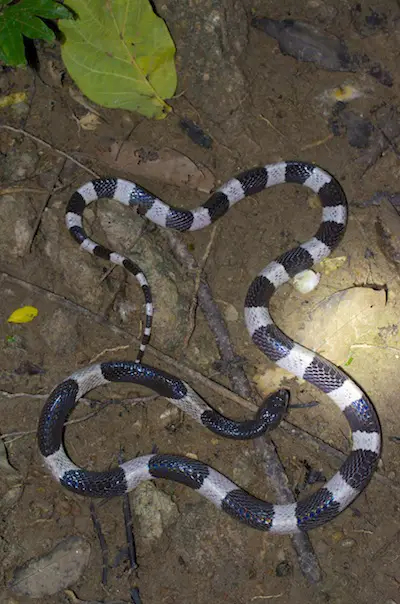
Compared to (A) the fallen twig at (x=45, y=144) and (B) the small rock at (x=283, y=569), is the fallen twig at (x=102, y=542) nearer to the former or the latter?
(B) the small rock at (x=283, y=569)

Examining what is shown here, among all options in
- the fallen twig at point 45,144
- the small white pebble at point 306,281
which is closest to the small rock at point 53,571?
the small white pebble at point 306,281

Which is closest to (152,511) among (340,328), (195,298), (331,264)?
(195,298)

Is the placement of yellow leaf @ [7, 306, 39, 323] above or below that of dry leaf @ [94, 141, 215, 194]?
below

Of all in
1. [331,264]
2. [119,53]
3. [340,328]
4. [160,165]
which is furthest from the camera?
[160,165]

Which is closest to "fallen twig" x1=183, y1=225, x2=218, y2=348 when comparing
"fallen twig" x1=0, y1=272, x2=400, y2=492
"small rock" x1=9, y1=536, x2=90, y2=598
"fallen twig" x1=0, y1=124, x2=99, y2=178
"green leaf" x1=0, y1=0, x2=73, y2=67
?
"fallen twig" x1=0, y1=272, x2=400, y2=492

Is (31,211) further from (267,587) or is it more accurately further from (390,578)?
(390,578)

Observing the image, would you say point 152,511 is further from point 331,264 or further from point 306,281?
point 331,264

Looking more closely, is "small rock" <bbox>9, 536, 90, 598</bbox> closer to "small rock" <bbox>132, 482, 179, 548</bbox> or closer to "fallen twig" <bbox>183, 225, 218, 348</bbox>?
"small rock" <bbox>132, 482, 179, 548</bbox>
